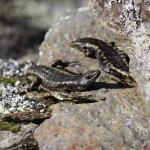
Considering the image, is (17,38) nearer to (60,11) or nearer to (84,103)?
(60,11)

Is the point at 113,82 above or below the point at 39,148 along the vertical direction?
above

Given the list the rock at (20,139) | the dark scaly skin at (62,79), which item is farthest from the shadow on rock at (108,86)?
the rock at (20,139)

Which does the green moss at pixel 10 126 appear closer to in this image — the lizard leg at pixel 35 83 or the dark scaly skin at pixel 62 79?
the dark scaly skin at pixel 62 79

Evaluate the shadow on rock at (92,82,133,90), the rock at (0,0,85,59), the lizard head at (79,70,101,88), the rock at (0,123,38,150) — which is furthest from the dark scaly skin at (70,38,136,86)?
the rock at (0,0,85,59)

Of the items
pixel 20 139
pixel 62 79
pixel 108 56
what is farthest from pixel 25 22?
pixel 20 139

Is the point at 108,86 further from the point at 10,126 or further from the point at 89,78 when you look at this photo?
the point at 10,126


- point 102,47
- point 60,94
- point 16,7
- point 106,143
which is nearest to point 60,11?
point 16,7
